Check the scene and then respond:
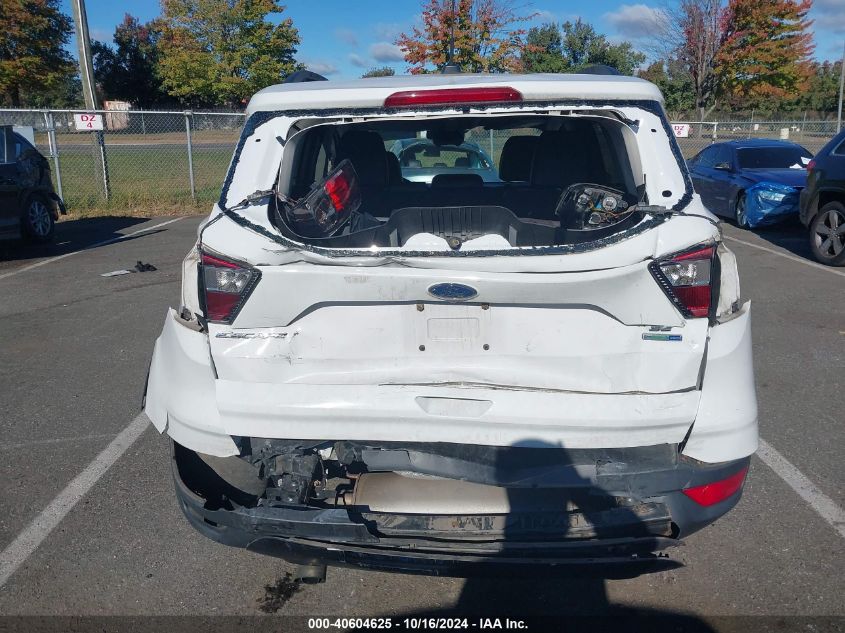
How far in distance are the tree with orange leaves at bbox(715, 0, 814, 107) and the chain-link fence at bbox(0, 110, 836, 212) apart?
2.13 meters

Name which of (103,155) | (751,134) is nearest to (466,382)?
(103,155)

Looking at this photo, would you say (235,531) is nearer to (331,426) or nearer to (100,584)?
(331,426)

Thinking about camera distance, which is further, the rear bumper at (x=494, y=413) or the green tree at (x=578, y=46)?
the green tree at (x=578, y=46)

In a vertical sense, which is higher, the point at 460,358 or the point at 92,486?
the point at 460,358

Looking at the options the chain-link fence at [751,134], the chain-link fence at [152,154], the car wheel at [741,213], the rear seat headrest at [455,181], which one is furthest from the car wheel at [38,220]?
the chain-link fence at [751,134]

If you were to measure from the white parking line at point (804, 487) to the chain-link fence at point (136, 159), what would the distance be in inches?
474

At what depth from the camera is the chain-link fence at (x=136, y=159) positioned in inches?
605

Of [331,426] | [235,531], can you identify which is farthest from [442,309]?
[235,531]

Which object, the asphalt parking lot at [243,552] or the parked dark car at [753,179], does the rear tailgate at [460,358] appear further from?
the parked dark car at [753,179]

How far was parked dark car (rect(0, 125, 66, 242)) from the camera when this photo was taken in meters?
10.3

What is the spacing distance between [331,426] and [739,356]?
1396 millimetres

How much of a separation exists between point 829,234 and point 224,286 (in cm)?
920

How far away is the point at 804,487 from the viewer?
3746 millimetres

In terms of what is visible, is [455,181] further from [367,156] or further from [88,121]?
[88,121]
